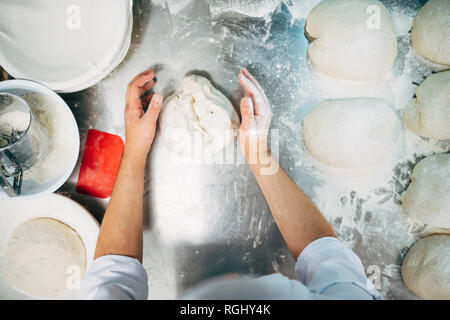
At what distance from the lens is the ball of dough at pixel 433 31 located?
1.19m

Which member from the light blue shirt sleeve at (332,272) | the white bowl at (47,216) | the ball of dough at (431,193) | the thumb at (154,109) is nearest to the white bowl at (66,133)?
the white bowl at (47,216)

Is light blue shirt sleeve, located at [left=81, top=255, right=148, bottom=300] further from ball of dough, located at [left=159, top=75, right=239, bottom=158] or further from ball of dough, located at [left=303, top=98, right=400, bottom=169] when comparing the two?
ball of dough, located at [left=303, top=98, right=400, bottom=169]

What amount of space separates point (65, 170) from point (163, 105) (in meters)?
0.44

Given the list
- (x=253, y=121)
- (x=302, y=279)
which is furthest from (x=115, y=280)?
(x=253, y=121)

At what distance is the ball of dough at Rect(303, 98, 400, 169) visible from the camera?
119 centimetres

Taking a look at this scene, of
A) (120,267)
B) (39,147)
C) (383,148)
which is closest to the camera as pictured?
(120,267)

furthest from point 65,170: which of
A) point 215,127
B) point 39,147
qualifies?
point 215,127

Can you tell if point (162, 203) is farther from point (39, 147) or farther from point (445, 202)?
point (445, 202)

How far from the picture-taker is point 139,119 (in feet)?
3.93

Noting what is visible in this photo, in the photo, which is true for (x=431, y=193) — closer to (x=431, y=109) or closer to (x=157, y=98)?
(x=431, y=109)

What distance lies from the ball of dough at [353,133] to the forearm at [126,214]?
2.33 ft

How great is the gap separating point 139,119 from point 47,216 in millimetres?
503

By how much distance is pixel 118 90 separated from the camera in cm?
127

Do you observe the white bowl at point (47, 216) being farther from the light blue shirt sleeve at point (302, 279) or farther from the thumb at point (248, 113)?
the thumb at point (248, 113)
